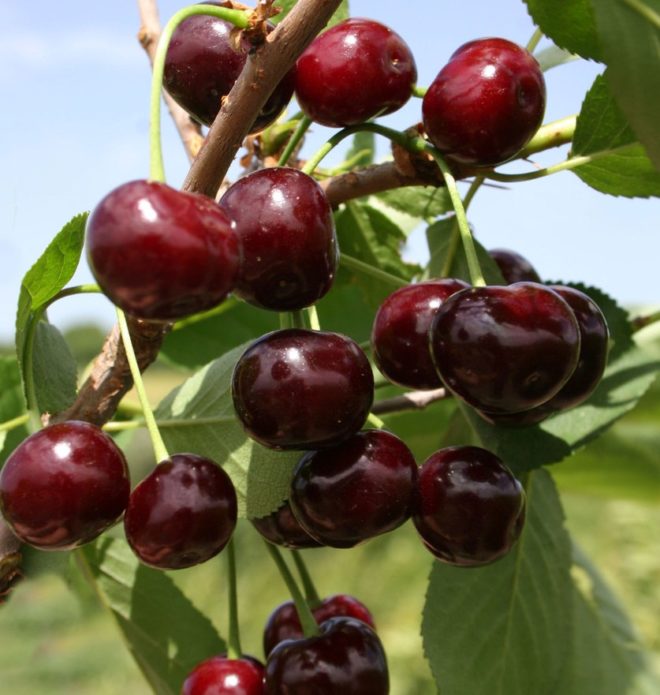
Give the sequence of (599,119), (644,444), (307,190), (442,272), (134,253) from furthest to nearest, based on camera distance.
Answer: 1. (644,444)
2. (442,272)
3. (599,119)
4. (307,190)
5. (134,253)

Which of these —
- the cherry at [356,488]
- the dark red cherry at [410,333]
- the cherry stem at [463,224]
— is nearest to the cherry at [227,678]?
the cherry at [356,488]

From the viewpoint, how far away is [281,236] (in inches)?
31.0

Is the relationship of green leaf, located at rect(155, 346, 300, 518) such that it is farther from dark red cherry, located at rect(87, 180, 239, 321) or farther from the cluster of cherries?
dark red cherry, located at rect(87, 180, 239, 321)

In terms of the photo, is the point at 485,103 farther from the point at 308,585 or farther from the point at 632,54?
the point at 308,585

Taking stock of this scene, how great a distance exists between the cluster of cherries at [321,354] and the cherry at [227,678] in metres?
0.04

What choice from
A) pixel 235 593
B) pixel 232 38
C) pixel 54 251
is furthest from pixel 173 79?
pixel 235 593

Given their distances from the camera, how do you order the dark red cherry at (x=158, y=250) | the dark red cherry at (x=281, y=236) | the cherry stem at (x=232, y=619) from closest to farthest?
the dark red cherry at (x=158, y=250) < the dark red cherry at (x=281, y=236) < the cherry stem at (x=232, y=619)

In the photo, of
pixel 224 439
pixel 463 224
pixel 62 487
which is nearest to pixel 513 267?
pixel 463 224

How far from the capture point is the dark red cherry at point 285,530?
1.02 meters

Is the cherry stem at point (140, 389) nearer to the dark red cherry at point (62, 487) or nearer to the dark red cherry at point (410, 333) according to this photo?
the dark red cherry at point (62, 487)

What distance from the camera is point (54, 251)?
98 cm

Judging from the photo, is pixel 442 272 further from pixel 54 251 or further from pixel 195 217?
pixel 195 217

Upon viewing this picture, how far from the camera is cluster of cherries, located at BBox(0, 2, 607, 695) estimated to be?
0.68 m

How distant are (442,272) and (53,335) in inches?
17.3
